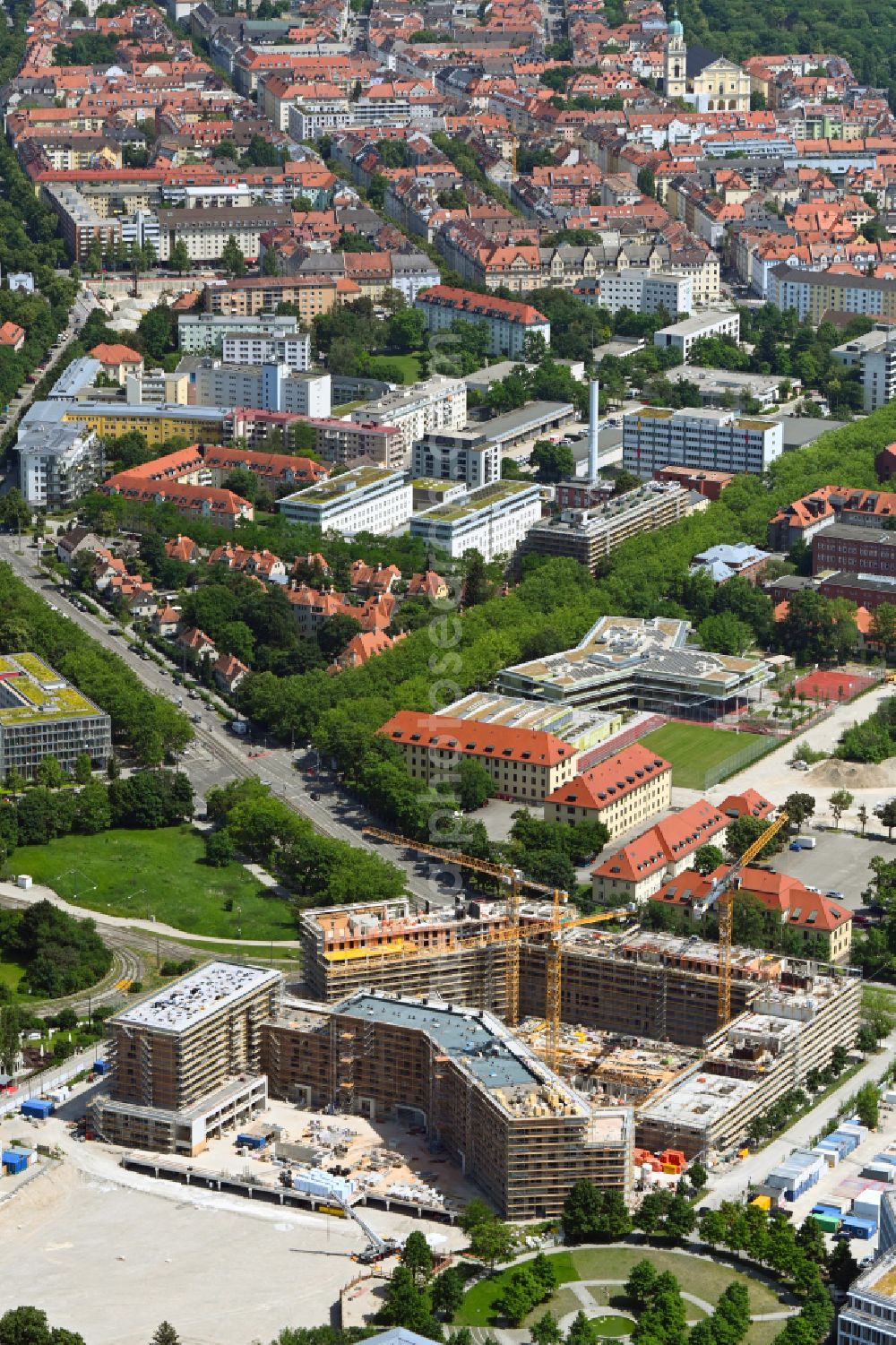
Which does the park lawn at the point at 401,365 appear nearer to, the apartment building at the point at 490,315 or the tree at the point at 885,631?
the apartment building at the point at 490,315

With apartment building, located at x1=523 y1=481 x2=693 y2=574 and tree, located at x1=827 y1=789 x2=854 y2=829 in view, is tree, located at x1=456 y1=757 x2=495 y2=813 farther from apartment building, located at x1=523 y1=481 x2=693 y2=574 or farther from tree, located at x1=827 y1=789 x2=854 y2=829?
apartment building, located at x1=523 y1=481 x2=693 y2=574

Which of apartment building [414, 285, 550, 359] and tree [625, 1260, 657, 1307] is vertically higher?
apartment building [414, 285, 550, 359]

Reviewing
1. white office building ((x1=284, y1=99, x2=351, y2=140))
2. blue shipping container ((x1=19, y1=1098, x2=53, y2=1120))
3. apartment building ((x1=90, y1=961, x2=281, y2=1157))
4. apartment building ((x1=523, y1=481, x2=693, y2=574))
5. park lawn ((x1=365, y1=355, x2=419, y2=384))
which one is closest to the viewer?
apartment building ((x1=90, y1=961, x2=281, y2=1157))

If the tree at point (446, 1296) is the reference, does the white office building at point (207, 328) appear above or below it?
above

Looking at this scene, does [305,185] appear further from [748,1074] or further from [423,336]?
[748,1074]

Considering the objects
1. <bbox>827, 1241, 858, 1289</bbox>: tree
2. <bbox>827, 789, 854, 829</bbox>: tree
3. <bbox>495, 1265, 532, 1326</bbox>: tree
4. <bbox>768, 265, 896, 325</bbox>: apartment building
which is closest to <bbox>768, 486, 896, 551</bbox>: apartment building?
<bbox>827, 789, 854, 829</bbox>: tree

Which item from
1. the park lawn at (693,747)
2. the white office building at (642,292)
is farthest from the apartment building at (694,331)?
the park lawn at (693,747)

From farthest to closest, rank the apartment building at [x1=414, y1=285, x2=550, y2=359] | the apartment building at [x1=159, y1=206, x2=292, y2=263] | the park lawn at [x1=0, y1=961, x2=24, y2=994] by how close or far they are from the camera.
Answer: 1. the apartment building at [x1=159, y1=206, x2=292, y2=263]
2. the apartment building at [x1=414, y1=285, x2=550, y2=359]
3. the park lawn at [x1=0, y1=961, x2=24, y2=994]
